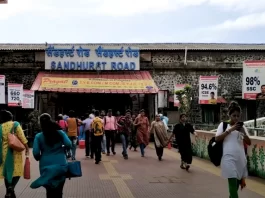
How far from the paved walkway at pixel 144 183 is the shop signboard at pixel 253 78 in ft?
9.10

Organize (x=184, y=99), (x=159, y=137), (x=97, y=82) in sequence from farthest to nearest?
1. (x=97, y=82)
2. (x=184, y=99)
3. (x=159, y=137)

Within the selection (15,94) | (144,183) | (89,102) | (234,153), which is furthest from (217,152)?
(89,102)

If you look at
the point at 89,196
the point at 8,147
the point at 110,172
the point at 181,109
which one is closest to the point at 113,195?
the point at 89,196

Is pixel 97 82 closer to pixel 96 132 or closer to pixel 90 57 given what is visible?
pixel 90 57

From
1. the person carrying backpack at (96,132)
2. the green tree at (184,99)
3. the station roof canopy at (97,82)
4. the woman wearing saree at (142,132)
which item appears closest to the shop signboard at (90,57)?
the station roof canopy at (97,82)

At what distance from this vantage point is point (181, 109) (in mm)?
22656

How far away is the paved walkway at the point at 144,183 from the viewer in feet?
29.0

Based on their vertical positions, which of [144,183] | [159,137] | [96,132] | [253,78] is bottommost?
[144,183]

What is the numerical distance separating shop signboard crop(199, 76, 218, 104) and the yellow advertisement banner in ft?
10.6

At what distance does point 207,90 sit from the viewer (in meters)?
24.0

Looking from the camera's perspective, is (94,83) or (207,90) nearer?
(207,90)

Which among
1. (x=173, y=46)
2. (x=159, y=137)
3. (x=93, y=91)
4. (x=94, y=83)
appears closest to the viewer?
(x=159, y=137)

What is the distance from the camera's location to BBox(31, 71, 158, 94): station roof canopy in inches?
1009

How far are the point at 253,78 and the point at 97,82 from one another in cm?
1313
